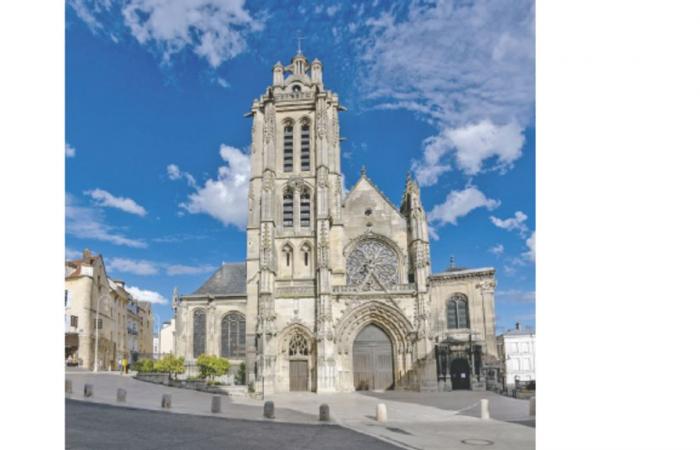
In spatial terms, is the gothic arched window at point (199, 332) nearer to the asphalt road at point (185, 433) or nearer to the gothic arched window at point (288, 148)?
the gothic arched window at point (288, 148)

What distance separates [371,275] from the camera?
22531 mm

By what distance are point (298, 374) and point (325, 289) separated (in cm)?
391

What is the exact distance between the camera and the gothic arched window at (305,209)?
2478 cm

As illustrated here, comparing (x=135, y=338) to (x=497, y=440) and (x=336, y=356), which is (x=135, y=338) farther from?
(x=497, y=440)

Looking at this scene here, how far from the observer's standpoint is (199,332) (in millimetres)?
27344

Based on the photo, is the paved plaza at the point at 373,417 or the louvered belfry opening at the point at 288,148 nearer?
the paved plaza at the point at 373,417

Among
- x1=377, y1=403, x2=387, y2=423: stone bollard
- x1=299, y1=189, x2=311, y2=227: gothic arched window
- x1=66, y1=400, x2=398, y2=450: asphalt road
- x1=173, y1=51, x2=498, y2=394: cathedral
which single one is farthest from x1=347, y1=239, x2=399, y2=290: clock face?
x1=66, y1=400, x2=398, y2=450: asphalt road

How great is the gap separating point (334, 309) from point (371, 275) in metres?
2.26

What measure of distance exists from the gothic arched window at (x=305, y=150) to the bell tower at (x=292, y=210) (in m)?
0.05

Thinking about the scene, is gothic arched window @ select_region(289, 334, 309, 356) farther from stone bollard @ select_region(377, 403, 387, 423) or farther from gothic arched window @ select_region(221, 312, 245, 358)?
stone bollard @ select_region(377, 403, 387, 423)

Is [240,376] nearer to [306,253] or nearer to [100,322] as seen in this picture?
[306,253]

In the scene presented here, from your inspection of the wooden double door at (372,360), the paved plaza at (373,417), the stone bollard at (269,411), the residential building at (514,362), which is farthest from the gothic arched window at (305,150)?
the stone bollard at (269,411)

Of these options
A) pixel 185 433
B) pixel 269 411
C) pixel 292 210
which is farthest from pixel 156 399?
pixel 292 210
